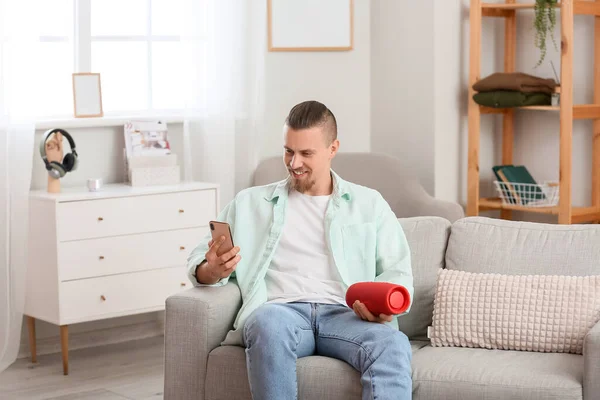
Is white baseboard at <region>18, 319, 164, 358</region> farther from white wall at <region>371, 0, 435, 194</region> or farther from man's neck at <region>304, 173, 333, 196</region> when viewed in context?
man's neck at <region>304, 173, 333, 196</region>

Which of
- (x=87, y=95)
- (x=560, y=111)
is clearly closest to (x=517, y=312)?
(x=560, y=111)

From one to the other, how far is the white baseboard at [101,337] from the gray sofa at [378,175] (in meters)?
0.81

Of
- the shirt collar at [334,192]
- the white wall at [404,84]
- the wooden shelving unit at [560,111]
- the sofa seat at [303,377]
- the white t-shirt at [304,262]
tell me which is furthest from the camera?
the white wall at [404,84]

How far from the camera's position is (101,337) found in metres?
4.44

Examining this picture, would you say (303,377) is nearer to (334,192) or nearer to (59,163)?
(334,192)

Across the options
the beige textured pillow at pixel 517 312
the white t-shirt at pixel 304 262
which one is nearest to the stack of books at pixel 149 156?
the white t-shirt at pixel 304 262

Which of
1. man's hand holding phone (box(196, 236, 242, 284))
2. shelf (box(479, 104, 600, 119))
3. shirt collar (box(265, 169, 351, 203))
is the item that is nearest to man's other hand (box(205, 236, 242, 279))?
man's hand holding phone (box(196, 236, 242, 284))

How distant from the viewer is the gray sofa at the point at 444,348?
8.25 ft

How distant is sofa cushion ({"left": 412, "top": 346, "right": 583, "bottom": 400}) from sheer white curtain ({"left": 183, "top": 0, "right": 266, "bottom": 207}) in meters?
2.05

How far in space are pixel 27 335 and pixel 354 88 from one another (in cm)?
196

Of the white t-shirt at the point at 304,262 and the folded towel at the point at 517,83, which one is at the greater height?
the folded towel at the point at 517,83

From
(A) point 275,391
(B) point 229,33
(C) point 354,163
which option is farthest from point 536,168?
(A) point 275,391

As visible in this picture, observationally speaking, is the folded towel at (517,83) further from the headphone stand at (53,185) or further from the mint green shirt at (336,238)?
the headphone stand at (53,185)

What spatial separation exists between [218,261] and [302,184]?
1.16 ft
